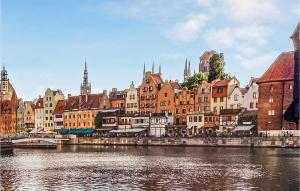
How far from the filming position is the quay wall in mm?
80625

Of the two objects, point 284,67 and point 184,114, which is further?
point 184,114

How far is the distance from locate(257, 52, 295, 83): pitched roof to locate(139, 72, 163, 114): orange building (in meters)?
31.9

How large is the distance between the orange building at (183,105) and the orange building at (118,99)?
17.7 meters

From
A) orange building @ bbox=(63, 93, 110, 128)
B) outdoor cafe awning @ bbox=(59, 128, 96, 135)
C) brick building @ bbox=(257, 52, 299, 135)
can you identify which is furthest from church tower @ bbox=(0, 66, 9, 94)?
brick building @ bbox=(257, 52, 299, 135)

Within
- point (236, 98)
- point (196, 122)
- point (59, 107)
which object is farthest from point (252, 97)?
point (59, 107)

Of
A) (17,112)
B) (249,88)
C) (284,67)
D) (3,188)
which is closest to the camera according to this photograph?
(3,188)

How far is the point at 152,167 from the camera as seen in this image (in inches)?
1890

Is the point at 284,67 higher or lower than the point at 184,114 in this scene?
higher

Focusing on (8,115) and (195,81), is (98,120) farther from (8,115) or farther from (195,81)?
(8,115)

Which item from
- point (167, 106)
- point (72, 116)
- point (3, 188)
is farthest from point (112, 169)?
point (72, 116)

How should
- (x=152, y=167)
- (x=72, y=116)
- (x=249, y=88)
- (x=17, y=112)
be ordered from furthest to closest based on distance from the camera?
1. (x=17, y=112)
2. (x=72, y=116)
3. (x=249, y=88)
4. (x=152, y=167)

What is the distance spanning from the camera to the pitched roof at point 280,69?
295ft

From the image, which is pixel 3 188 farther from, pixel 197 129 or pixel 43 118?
pixel 43 118

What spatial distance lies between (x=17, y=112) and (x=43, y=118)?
1632 cm
